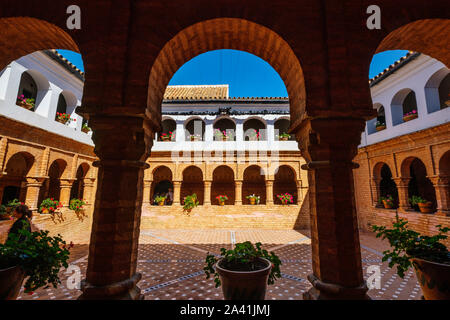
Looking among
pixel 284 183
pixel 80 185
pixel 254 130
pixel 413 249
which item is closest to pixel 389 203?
pixel 284 183

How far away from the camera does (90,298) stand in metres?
2.87

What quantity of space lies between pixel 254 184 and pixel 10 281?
14.1 meters

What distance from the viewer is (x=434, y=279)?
282cm

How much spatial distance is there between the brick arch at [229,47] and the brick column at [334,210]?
643 millimetres

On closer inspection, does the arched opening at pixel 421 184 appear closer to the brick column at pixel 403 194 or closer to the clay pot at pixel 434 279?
the brick column at pixel 403 194

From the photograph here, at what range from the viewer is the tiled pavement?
4469 millimetres

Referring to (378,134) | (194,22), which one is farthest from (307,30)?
(378,134)

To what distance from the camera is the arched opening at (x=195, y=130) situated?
14.2 metres

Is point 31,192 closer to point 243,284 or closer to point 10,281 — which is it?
point 10,281

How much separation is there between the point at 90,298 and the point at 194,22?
4370 millimetres

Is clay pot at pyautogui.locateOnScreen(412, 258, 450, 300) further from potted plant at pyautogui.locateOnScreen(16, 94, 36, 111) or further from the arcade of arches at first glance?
potted plant at pyautogui.locateOnScreen(16, 94, 36, 111)

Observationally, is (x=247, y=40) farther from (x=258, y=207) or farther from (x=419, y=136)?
(x=258, y=207)

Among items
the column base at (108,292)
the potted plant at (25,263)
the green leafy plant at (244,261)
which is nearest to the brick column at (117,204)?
the column base at (108,292)

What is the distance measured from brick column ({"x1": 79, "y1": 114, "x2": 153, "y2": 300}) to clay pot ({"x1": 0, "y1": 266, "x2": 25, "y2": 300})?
724 millimetres
